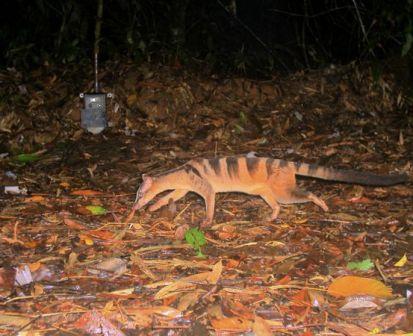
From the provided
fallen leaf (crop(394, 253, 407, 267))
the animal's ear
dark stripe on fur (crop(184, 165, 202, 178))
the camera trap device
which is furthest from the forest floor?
dark stripe on fur (crop(184, 165, 202, 178))

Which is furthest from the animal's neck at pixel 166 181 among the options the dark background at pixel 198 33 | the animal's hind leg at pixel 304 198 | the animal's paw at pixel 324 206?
the dark background at pixel 198 33

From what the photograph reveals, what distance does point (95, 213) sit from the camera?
4.65 meters

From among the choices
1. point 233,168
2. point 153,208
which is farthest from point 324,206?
point 153,208

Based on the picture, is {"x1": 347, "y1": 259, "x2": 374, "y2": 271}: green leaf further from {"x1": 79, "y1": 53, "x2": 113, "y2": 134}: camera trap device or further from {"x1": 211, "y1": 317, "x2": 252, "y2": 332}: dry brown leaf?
{"x1": 79, "y1": 53, "x2": 113, "y2": 134}: camera trap device

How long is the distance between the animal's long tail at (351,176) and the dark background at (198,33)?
12.1ft

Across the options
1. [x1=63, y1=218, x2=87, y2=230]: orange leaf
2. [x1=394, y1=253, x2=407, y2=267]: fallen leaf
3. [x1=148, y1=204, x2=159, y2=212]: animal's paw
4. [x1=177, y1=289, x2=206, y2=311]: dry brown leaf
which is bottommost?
[x1=177, y1=289, x2=206, y2=311]: dry brown leaf

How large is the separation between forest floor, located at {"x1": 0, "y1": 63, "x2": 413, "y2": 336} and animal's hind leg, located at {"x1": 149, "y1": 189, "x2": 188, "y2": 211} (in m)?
0.06

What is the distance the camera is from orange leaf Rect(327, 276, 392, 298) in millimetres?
3381

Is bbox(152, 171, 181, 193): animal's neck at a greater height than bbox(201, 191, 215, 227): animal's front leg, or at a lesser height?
greater

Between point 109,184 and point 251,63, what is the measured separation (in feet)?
13.1

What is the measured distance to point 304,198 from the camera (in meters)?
4.66

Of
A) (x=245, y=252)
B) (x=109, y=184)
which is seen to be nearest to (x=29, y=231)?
(x=109, y=184)

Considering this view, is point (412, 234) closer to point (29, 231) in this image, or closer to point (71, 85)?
point (29, 231)

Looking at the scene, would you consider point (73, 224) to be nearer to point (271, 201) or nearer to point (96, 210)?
point (96, 210)
